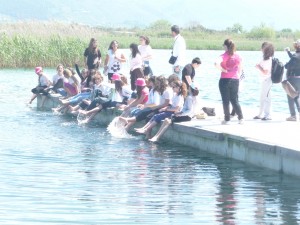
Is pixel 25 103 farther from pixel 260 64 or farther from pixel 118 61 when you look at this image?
pixel 260 64

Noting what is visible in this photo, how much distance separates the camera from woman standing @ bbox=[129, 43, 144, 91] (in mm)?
24109

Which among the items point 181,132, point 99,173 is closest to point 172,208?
point 99,173

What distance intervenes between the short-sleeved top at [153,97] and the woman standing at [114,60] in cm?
464

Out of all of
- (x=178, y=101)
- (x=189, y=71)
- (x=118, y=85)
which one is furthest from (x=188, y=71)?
(x=118, y=85)

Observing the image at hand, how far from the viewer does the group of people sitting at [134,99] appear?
20.2 metres

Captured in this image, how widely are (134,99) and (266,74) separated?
11.0 feet

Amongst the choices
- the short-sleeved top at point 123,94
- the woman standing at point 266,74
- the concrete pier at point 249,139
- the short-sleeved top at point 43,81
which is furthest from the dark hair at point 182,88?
the short-sleeved top at point 43,81

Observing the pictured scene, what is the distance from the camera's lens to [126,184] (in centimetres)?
1538

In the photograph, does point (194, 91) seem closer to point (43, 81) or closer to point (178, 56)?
point (178, 56)

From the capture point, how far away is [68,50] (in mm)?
44250

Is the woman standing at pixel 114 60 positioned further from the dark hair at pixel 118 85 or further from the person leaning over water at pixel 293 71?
the person leaning over water at pixel 293 71

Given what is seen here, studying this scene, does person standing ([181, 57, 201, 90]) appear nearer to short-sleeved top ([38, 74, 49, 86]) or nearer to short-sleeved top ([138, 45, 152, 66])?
short-sleeved top ([138, 45, 152, 66])

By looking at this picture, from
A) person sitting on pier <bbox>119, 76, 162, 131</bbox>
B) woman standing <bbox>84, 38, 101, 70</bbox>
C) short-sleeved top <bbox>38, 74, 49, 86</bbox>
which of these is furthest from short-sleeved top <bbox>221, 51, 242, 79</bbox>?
short-sleeved top <bbox>38, 74, 49, 86</bbox>

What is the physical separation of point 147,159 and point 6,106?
12.7 m
